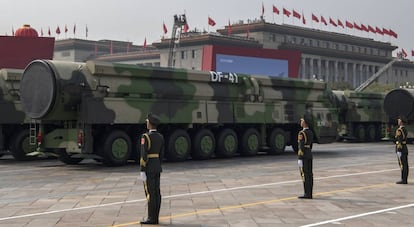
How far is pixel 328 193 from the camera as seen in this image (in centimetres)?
A: 1291

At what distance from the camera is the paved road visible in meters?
9.62

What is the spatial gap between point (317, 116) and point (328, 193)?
514 inches

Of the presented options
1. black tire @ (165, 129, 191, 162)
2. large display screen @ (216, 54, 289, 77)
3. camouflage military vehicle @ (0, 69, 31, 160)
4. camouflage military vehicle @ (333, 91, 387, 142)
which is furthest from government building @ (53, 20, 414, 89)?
camouflage military vehicle @ (0, 69, 31, 160)

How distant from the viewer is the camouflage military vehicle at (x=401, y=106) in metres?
32.7

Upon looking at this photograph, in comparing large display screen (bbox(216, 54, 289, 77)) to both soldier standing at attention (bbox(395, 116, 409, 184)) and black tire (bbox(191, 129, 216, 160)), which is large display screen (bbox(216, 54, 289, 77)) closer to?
black tire (bbox(191, 129, 216, 160))

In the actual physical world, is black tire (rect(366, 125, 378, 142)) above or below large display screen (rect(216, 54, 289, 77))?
below

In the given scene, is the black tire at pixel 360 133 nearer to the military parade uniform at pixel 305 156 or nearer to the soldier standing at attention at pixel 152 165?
the military parade uniform at pixel 305 156

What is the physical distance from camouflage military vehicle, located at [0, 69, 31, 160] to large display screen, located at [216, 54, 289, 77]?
1863 inches

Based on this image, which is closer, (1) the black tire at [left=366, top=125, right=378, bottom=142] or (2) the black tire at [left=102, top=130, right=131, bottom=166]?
(2) the black tire at [left=102, top=130, right=131, bottom=166]

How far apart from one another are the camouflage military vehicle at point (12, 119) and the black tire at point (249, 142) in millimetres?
8058

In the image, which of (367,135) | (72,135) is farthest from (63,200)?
(367,135)

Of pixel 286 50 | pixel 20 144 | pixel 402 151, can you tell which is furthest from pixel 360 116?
pixel 286 50

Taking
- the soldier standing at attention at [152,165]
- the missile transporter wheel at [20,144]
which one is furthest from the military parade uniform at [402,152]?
the missile transporter wheel at [20,144]

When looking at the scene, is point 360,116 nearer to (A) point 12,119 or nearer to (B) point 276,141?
(B) point 276,141
